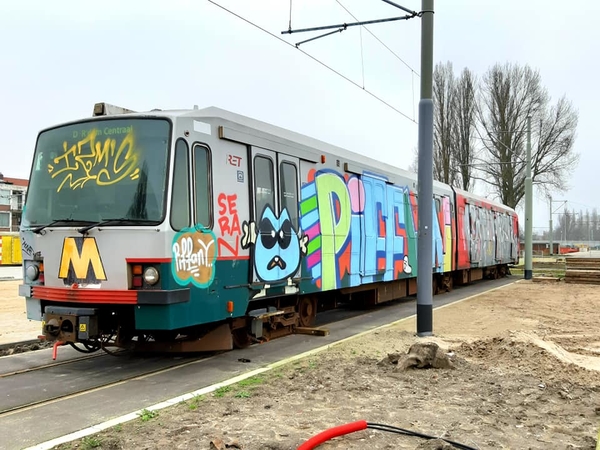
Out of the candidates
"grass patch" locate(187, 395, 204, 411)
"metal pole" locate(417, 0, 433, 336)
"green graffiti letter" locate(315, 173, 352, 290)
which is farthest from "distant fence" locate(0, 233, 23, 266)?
"grass patch" locate(187, 395, 204, 411)

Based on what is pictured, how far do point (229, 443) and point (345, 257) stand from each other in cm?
683

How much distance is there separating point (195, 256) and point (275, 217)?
204cm

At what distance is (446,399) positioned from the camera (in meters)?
5.62

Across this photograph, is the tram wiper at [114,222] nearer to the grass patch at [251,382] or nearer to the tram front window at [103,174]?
the tram front window at [103,174]

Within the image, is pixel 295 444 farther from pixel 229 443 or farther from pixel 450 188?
pixel 450 188

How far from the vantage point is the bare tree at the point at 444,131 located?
148 ft

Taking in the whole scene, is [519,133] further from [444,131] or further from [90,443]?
[90,443]

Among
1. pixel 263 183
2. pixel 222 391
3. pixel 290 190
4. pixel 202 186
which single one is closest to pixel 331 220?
pixel 290 190

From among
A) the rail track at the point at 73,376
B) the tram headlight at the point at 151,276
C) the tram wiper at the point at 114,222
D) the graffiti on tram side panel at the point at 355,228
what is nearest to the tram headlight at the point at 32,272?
the tram wiper at the point at 114,222

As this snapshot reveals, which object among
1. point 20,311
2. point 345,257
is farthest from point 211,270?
point 20,311

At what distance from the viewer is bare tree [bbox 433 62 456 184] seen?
45031 mm

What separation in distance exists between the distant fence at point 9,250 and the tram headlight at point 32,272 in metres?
28.2

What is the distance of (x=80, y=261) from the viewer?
670 centimetres

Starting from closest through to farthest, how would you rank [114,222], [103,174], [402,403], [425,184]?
1. [402,403]
2. [114,222]
3. [103,174]
4. [425,184]
